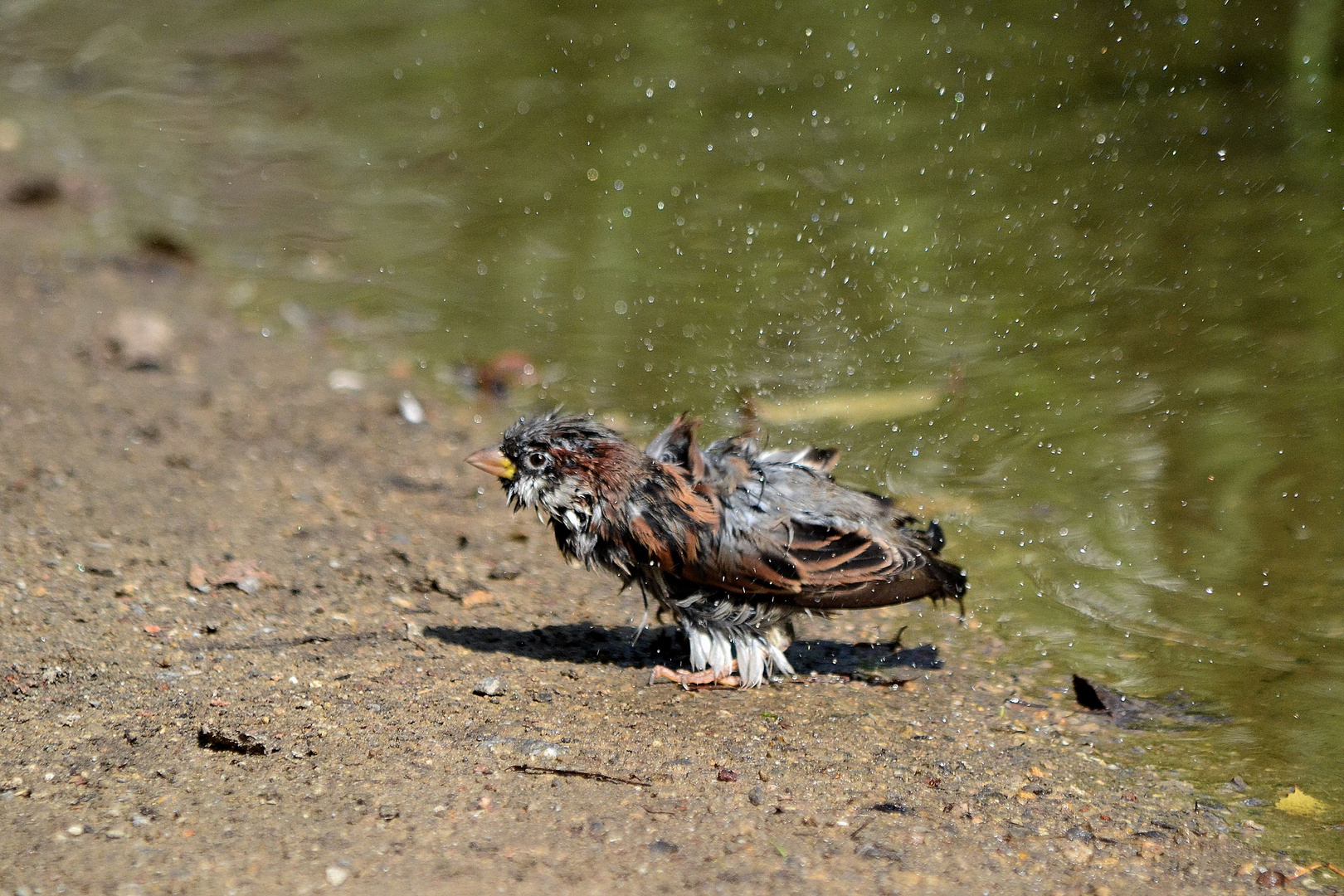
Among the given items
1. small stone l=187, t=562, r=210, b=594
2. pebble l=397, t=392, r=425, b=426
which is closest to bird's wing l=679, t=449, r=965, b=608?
small stone l=187, t=562, r=210, b=594

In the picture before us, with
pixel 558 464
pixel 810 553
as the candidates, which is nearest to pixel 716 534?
pixel 810 553

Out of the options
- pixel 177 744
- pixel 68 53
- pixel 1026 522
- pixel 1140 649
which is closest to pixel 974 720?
pixel 1140 649

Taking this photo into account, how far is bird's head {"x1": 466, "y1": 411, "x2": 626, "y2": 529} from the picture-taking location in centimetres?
467

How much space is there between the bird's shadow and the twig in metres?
1.05

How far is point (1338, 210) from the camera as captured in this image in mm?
8367

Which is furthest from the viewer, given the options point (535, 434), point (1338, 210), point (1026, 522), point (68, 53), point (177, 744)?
point (68, 53)

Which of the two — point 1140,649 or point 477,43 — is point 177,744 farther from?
point 477,43

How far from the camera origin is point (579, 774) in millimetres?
3801

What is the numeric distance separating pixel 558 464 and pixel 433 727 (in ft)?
3.61

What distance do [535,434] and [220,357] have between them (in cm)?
380

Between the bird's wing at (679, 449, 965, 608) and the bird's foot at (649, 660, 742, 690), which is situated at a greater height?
the bird's wing at (679, 449, 965, 608)

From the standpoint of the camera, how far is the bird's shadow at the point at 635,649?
16.1 ft

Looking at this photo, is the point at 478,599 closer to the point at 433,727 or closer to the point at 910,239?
the point at 433,727

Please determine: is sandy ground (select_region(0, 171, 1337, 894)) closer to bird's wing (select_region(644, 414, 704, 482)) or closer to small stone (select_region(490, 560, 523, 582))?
small stone (select_region(490, 560, 523, 582))
